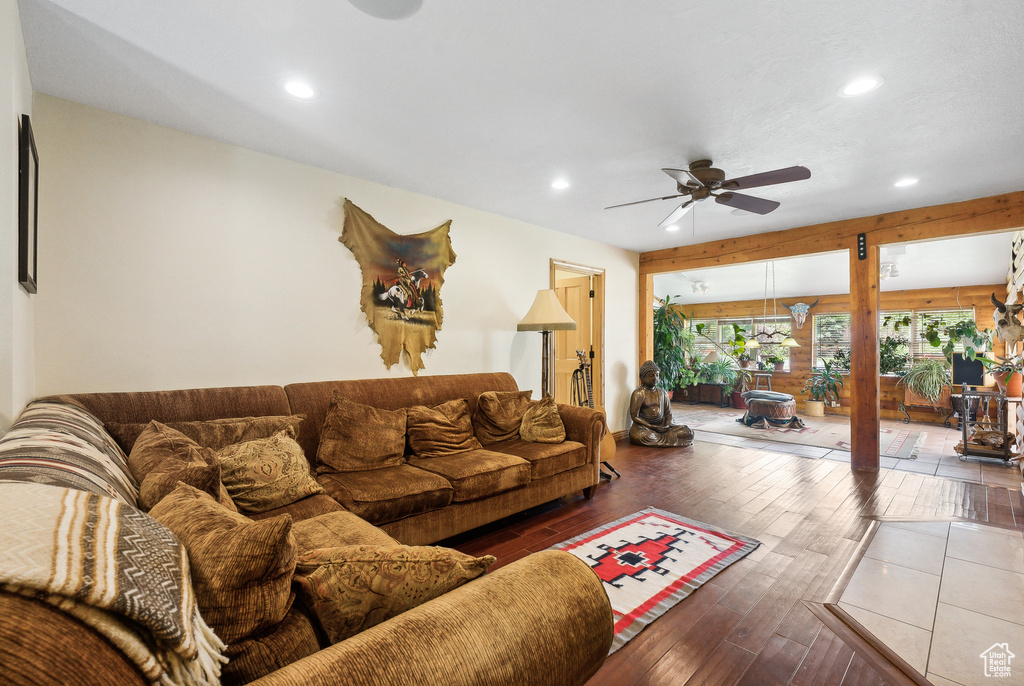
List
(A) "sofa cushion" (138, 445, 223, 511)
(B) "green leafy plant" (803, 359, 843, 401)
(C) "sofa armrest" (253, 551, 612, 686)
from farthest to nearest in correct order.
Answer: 1. (B) "green leafy plant" (803, 359, 843, 401)
2. (A) "sofa cushion" (138, 445, 223, 511)
3. (C) "sofa armrest" (253, 551, 612, 686)

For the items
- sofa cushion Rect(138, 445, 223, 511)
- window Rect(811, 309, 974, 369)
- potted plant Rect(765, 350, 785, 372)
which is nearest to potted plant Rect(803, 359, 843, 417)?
window Rect(811, 309, 974, 369)

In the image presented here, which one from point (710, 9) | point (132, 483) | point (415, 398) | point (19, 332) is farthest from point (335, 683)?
point (415, 398)

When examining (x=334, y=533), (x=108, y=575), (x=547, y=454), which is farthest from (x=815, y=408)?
(x=108, y=575)

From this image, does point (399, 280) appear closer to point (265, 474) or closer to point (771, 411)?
point (265, 474)

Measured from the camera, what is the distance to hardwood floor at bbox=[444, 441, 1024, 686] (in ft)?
5.67

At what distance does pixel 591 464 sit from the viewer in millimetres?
3482

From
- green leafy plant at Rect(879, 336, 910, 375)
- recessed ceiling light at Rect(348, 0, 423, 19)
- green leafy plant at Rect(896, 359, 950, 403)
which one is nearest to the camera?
recessed ceiling light at Rect(348, 0, 423, 19)

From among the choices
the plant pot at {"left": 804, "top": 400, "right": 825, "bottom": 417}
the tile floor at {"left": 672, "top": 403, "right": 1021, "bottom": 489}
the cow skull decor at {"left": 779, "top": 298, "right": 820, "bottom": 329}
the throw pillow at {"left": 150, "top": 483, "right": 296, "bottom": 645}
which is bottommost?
the tile floor at {"left": 672, "top": 403, "right": 1021, "bottom": 489}

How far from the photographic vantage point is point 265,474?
2068 mm

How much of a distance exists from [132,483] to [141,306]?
4.86 feet

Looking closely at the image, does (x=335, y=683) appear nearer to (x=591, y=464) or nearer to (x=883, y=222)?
(x=591, y=464)

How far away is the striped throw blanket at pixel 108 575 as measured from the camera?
528mm

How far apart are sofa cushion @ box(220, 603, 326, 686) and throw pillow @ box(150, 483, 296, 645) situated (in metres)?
0.03

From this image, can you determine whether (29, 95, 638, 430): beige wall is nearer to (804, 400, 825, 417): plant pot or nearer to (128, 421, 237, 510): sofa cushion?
(128, 421, 237, 510): sofa cushion
